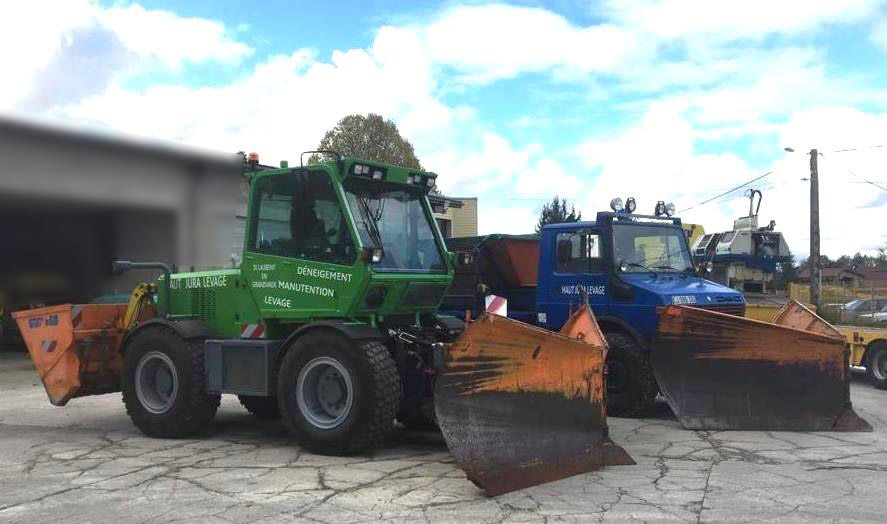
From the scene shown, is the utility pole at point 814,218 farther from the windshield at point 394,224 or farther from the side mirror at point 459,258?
the windshield at point 394,224

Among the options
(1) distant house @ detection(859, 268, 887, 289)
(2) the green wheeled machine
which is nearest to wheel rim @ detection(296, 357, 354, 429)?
(2) the green wheeled machine

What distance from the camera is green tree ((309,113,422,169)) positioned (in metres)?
35.5

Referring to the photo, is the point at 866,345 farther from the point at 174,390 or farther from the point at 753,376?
the point at 174,390

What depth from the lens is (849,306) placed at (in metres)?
28.4

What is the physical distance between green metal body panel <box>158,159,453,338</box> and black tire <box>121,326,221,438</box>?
455 mm

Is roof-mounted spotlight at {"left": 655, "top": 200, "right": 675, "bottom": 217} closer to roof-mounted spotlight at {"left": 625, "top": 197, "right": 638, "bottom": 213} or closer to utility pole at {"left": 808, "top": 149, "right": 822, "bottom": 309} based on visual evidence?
roof-mounted spotlight at {"left": 625, "top": 197, "right": 638, "bottom": 213}

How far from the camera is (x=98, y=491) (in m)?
5.95

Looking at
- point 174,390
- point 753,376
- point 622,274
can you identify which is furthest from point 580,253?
point 174,390

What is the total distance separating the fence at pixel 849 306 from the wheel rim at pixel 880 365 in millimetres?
3928

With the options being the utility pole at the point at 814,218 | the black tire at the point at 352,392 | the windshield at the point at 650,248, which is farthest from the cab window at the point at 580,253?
the utility pole at the point at 814,218

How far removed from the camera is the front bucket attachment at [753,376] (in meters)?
8.23

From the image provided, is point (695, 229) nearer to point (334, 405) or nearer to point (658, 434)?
point (658, 434)

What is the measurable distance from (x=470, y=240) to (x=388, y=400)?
5056 millimetres

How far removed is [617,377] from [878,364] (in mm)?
5756
